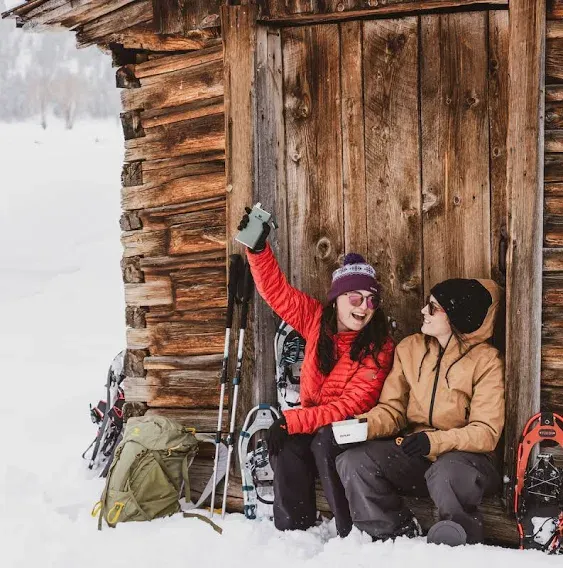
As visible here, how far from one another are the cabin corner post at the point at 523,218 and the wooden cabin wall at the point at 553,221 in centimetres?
10

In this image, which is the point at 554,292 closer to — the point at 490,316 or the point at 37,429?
the point at 490,316

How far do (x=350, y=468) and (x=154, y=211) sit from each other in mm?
2291

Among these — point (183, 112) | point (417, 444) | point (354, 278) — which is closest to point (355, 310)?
point (354, 278)

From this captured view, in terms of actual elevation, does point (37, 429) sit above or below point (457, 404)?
below

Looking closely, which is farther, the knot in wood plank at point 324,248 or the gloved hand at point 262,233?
the knot in wood plank at point 324,248

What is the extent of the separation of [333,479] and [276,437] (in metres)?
0.38

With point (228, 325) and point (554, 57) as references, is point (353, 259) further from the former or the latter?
point (554, 57)

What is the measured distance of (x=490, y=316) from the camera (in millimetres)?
4336

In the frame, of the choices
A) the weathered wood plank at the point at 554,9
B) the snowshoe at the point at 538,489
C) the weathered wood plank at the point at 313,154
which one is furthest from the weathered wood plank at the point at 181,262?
the weathered wood plank at the point at 554,9

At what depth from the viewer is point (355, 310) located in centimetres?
461

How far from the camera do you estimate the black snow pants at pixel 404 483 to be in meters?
3.92

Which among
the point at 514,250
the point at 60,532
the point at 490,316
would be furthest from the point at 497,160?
the point at 60,532

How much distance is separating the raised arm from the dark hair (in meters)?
0.15

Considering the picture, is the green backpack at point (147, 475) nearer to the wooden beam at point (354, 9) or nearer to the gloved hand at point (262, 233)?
the gloved hand at point (262, 233)
